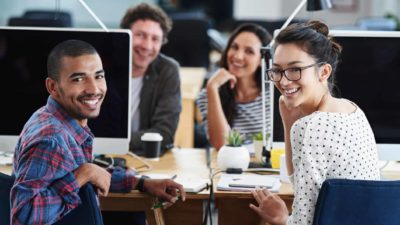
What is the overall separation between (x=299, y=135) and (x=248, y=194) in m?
0.43

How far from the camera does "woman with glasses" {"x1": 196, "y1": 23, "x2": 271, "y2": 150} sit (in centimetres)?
331

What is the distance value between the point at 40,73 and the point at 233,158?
2.32 feet

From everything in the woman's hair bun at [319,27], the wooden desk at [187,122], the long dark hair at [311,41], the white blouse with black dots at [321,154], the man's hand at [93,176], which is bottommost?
the wooden desk at [187,122]

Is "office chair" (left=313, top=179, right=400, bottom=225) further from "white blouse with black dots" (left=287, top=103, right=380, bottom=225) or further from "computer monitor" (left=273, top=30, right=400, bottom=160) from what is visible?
"computer monitor" (left=273, top=30, right=400, bottom=160)

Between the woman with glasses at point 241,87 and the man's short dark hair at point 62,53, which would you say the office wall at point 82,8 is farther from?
the man's short dark hair at point 62,53

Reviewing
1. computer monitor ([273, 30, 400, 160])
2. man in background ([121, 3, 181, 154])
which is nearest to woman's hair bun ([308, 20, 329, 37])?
computer monitor ([273, 30, 400, 160])

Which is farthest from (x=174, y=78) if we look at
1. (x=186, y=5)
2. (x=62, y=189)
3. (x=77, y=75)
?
(x=186, y=5)

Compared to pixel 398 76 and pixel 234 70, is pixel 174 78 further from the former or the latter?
pixel 398 76

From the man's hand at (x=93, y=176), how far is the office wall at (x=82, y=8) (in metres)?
6.57

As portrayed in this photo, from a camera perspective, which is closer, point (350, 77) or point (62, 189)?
point (62, 189)

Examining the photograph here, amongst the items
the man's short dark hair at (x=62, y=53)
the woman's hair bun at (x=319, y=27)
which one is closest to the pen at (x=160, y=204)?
the man's short dark hair at (x=62, y=53)

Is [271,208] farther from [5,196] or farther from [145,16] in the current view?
[145,16]

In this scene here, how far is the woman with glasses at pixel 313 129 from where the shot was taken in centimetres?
199

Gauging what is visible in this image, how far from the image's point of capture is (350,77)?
104 inches
